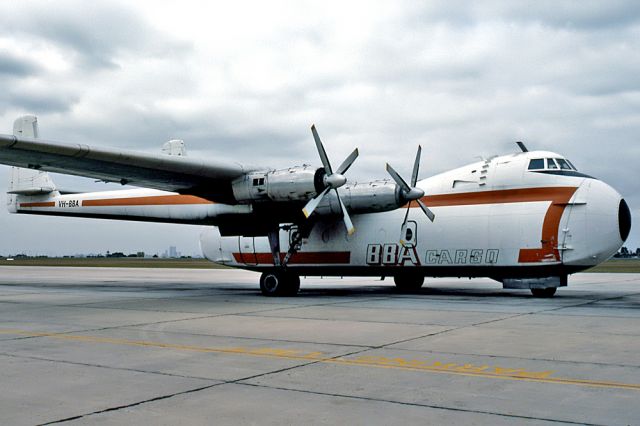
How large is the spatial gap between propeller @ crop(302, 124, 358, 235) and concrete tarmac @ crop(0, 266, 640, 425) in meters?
4.57

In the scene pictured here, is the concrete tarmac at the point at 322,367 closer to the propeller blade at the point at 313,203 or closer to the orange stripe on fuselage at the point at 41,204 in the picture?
the propeller blade at the point at 313,203

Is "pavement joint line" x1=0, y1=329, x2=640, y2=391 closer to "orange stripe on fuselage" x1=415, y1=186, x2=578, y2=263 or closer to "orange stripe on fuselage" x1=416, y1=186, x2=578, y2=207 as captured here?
"orange stripe on fuselage" x1=415, y1=186, x2=578, y2=263

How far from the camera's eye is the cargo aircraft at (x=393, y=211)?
18.3 metres

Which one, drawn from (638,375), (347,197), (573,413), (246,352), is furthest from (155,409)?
(347,197)

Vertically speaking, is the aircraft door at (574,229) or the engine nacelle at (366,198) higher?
the engine nacelle at (366,198)

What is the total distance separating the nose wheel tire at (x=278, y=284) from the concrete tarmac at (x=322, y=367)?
6.32 m

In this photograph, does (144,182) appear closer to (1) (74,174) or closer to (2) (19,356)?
(1) (74,174)

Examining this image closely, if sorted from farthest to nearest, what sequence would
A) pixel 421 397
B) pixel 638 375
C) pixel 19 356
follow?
pixel 19 356
pixel 638 375
pixel 421 397

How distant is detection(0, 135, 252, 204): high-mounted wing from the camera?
17.0m

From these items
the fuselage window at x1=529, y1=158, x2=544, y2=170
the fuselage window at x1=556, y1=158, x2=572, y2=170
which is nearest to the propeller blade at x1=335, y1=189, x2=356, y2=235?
the fuselage window at x1=529, y1=158, x2=544, y2=170

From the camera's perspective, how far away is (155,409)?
5.98 m

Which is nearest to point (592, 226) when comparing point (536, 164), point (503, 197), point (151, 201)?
point (536, 164)

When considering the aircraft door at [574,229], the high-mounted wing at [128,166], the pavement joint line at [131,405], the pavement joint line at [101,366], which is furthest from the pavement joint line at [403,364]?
the aircraft door at [574,229]

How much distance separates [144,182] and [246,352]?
13.4 meters
